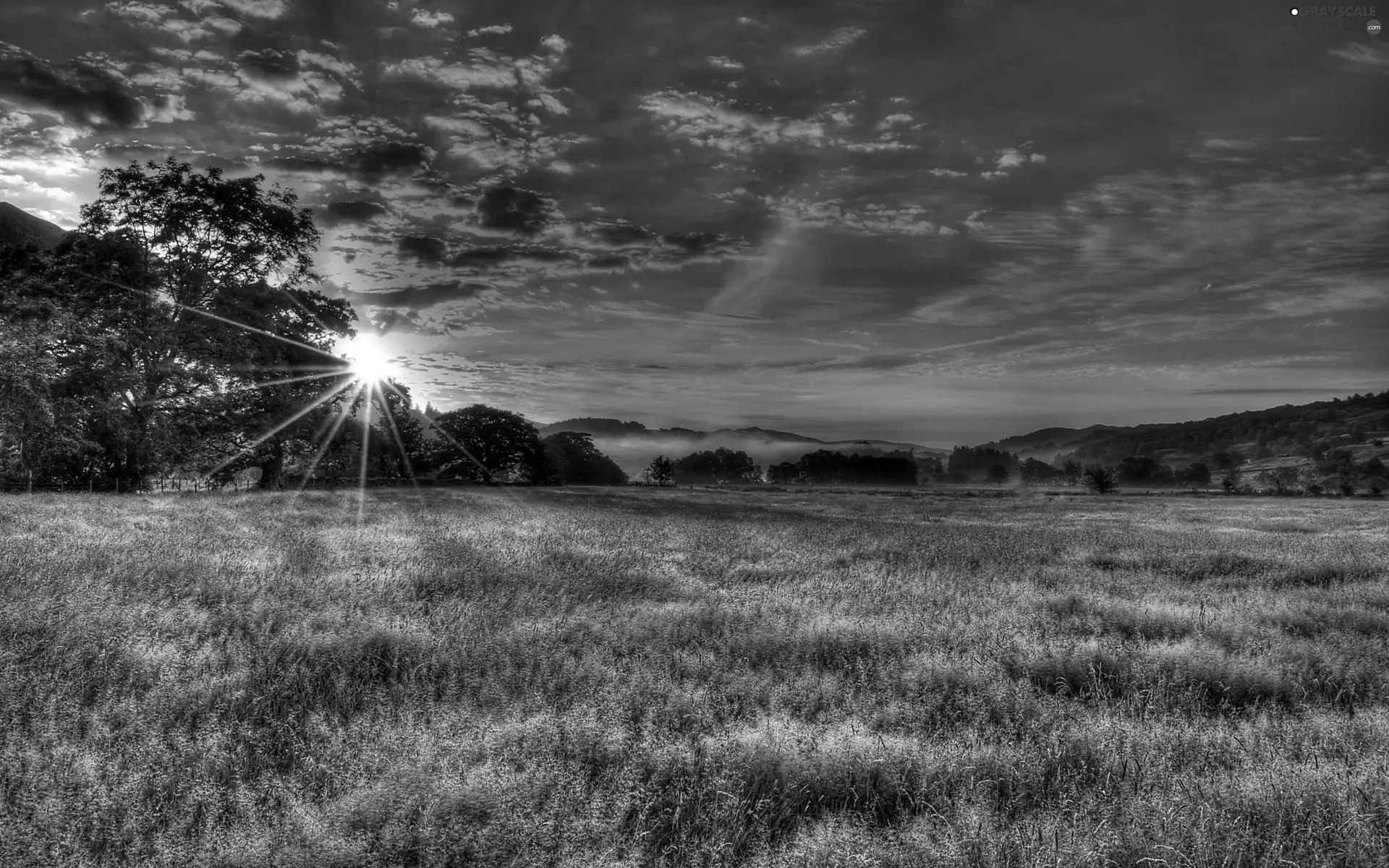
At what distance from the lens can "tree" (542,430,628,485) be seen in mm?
75688

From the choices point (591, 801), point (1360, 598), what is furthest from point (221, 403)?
point (1360, 598)

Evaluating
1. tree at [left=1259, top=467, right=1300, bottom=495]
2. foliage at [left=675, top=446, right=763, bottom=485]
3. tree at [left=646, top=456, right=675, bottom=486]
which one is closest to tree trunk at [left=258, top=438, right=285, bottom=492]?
tree at [left=646, top=456, right=675, bottom=486]

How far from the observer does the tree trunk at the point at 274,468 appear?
2639cm

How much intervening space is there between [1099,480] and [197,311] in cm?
7706

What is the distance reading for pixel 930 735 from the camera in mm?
4195

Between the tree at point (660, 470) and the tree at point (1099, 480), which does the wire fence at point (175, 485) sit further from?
the tree at point (1099, 480)

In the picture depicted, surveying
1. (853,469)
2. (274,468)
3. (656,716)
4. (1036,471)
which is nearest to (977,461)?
(1036,471)

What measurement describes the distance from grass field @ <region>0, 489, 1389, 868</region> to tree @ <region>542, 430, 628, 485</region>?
65646 millimetres

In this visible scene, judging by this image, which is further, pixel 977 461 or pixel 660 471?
pixel 977 461

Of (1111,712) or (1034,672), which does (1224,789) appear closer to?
(1111,712)

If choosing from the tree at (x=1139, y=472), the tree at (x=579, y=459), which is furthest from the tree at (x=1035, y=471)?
the tree at (x=579, y=459)

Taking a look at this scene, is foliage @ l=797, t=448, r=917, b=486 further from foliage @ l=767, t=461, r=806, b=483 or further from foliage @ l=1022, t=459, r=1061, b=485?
foliage @ l=1022, t=459, r=1061, b=485

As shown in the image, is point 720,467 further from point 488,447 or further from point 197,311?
point 197,311

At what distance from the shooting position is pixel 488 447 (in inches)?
2180
